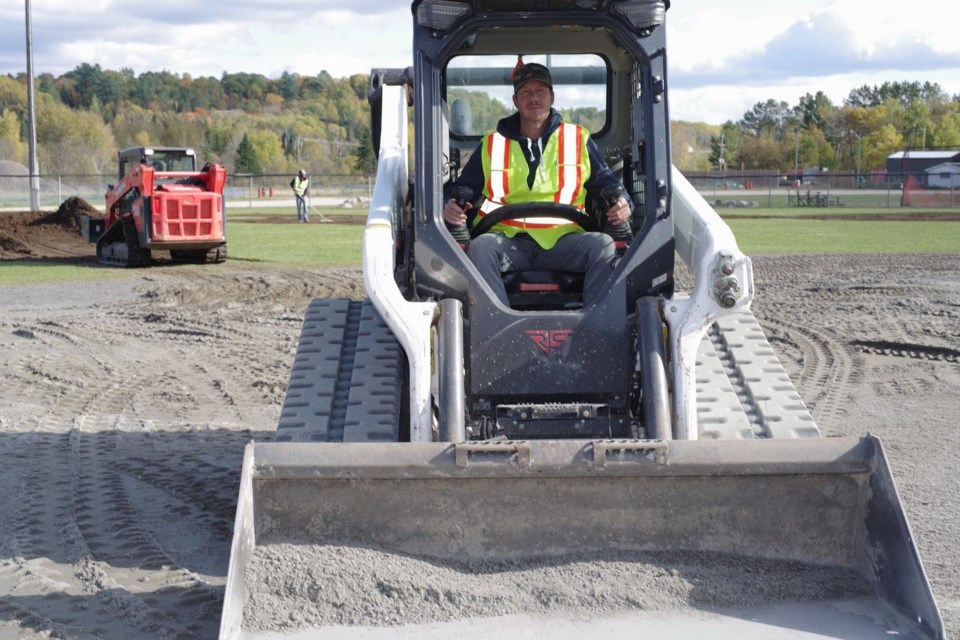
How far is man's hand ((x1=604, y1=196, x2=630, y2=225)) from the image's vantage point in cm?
521

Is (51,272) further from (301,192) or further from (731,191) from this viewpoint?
A: (731,191)

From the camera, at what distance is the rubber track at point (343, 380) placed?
16.0 feet

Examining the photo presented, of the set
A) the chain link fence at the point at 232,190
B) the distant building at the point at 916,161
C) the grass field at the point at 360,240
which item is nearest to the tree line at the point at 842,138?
the distant building at the point at 916,161

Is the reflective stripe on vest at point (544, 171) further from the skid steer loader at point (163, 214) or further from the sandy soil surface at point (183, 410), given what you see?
the skid steer loader at point (163, 214)

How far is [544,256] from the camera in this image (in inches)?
208

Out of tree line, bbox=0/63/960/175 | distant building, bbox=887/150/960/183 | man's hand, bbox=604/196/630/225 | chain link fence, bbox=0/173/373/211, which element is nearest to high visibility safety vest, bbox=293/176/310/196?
chain link fence, bbox=0/173/373/211

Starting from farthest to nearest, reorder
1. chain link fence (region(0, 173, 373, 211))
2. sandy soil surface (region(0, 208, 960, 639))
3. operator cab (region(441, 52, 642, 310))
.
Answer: chain link fence (region(0, 173, 373, 211)) < operator cab (region(441, 52, 642, 310)) < sandy soil surface (region(0, 208, 960, 639))

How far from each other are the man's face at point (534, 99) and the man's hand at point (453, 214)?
1.91 feet

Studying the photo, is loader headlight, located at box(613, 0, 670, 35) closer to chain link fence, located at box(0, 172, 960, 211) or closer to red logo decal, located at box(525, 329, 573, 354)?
red logo decal, located at box(525, 329, 573, 354)

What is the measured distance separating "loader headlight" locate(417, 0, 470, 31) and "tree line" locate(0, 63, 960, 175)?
209 feet

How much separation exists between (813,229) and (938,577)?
24706 millimetres

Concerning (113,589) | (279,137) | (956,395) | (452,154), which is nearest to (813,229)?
(956,395)

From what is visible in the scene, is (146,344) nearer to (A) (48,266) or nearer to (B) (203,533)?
(B) (203,533)

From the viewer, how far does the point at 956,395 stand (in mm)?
8438
